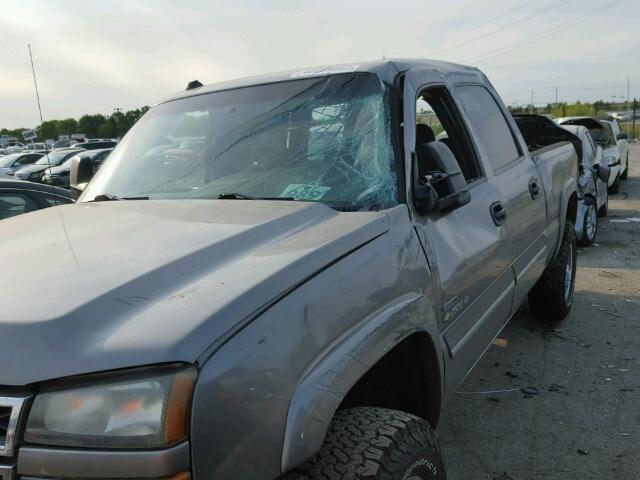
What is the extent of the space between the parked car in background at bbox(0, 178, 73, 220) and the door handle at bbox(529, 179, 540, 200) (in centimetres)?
385

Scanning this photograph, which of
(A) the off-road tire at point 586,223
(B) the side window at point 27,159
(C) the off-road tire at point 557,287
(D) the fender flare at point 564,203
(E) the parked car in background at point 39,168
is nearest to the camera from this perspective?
(D) the fender flare at point 564,203

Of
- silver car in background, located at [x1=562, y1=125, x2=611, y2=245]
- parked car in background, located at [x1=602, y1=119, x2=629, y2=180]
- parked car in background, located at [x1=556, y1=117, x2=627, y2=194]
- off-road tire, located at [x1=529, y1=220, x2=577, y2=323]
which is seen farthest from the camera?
parked car in background, located at [x1=602, y1=119, x2=629, y2=180]

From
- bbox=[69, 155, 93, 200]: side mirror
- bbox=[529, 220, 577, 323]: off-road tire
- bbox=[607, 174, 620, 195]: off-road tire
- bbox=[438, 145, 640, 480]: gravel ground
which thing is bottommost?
bbox=[607, 174, 620, 195]: off-road tire

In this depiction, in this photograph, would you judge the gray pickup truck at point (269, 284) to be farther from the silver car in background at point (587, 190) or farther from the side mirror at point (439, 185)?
the silver car in background at point (587, 190)

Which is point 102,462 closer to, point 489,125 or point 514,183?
point 514,183

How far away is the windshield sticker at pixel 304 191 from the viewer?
2.42 m

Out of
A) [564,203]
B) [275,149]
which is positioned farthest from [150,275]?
[564,203]

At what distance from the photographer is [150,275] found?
1.67 m

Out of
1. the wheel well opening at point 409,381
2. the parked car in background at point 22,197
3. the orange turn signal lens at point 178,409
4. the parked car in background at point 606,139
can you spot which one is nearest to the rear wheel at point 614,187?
the parked car in background at point 606,139

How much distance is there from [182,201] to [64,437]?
1.37m

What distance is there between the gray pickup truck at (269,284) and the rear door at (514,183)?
0.03 metres

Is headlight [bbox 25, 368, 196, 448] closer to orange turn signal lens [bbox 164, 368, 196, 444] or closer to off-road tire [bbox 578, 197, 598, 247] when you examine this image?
orange turn signal lens [bbox 164, 368, 196, 444]

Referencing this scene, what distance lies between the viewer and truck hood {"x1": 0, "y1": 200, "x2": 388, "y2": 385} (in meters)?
1.37

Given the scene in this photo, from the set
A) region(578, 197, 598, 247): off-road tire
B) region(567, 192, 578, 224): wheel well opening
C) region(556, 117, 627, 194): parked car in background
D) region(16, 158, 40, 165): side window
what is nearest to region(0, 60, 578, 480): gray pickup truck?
region(567, 192, 578, 224): wheel well opening
